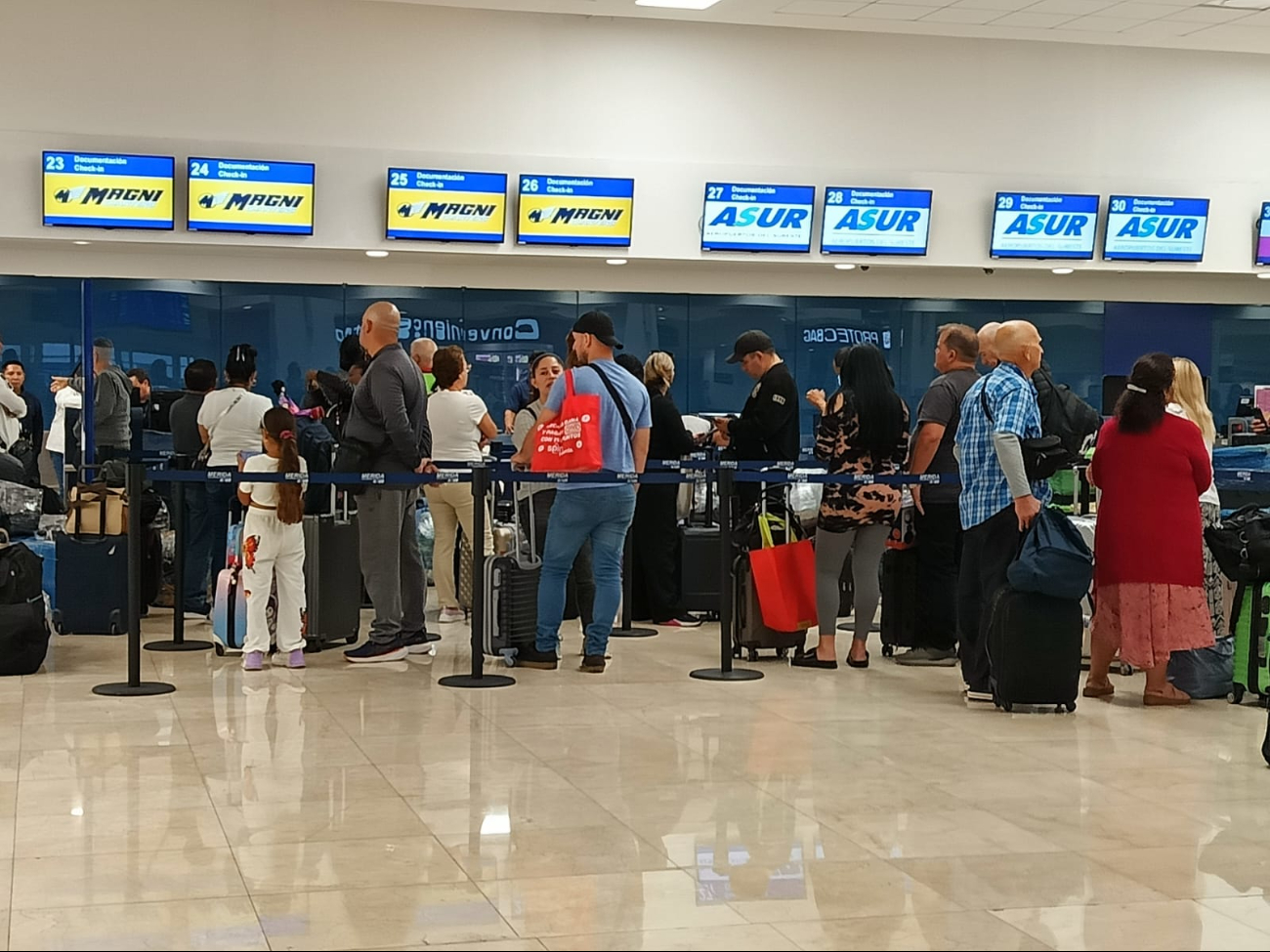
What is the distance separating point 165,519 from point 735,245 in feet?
14.6

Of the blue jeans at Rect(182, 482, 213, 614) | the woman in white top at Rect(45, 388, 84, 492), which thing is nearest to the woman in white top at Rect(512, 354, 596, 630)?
the blue jeans at Rect(182, 482, 213, 614)

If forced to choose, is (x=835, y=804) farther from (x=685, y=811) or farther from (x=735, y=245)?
(x=735, y=245)

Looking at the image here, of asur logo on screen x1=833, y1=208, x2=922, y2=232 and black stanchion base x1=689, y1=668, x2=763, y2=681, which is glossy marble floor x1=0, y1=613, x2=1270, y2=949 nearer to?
black stanchion base x1=689, y1=668, x2=763, y2=681

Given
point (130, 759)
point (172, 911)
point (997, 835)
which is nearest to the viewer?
point (172, 911)

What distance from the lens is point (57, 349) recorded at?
35.8 feet

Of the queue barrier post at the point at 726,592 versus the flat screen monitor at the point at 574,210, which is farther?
the flat screen monitor at the point at 574,210

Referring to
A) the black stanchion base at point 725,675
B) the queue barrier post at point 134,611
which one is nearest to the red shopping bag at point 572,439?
the black stanchion base at point 725,675

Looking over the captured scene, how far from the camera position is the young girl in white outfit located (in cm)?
755

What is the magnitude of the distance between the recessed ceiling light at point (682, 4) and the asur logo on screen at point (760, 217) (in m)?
1.45

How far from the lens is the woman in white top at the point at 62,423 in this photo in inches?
428

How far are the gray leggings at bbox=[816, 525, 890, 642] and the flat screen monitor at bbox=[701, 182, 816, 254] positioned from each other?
419 centimetres

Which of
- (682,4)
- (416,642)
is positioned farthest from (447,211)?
(416,642)

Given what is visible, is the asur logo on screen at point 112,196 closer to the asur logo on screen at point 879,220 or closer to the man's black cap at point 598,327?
the man's black cap at point 598,327

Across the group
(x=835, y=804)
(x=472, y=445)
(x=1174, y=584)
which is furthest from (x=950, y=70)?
(x=835, y=804)
